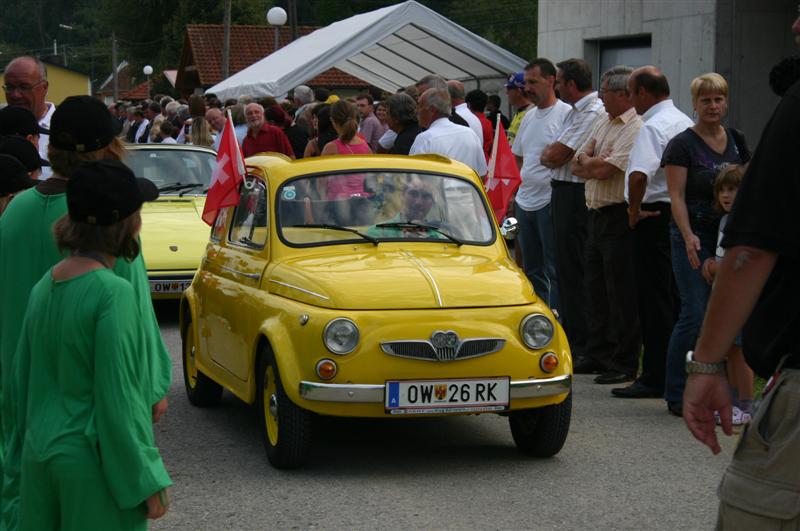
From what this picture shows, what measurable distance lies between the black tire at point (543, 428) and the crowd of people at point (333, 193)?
1.08m

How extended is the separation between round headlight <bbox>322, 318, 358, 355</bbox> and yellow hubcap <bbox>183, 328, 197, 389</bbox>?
7.69 ft

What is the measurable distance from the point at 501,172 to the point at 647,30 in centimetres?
973

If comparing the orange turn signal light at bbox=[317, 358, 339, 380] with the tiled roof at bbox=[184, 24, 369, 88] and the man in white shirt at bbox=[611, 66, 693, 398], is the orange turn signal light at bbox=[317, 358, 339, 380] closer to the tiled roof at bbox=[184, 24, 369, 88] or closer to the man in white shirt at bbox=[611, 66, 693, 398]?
the man in white shirt at bbox=[611, 66, 693, 398]

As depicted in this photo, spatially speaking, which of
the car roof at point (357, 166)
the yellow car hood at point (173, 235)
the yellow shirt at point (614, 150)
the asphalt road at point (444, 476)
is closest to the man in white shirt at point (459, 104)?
the yellow car hood at point (173, 235)

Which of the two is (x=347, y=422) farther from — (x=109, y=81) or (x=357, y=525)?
(x=109, y=81)

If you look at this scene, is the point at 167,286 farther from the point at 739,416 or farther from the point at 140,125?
the point at 140,125

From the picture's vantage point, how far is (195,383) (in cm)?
881

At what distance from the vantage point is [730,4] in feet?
56.6

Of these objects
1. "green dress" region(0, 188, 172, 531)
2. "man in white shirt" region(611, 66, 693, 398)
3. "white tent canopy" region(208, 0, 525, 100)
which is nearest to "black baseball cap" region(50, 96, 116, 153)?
"green dress" region(0, 188, 172, 531)

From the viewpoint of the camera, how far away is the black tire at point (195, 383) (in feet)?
28.8

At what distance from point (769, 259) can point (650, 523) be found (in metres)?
3.19

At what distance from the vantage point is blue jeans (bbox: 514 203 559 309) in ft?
35.6

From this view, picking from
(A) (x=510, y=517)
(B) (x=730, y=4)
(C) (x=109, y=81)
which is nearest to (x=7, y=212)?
(A) (x=510, y=517)

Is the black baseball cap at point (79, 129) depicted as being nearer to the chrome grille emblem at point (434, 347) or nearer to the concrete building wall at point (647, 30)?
the chrome grille emblem at point (434, 347)
